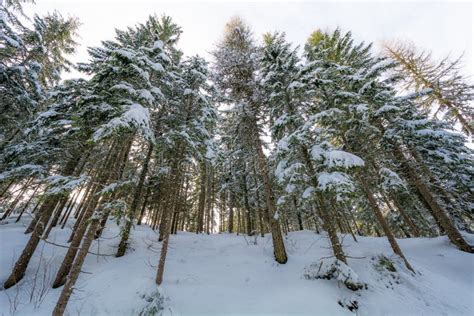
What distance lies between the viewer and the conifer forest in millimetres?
6574

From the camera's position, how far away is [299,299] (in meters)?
6.45

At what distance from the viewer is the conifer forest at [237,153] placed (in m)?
6.57

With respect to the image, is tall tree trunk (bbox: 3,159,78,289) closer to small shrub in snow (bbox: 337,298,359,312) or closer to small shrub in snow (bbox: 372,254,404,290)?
small shrub in snow (bbox: 337,298,359,312)

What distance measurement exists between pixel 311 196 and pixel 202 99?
6.46m

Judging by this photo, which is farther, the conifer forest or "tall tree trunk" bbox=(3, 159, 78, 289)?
"tall tree trunk" bbox=(3, 159, 78, 289)

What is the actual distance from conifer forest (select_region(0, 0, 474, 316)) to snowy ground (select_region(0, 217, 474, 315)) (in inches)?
2.6

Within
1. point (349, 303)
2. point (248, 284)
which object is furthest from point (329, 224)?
point (248, 284)

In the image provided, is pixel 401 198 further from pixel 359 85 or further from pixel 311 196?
pixel 311 196

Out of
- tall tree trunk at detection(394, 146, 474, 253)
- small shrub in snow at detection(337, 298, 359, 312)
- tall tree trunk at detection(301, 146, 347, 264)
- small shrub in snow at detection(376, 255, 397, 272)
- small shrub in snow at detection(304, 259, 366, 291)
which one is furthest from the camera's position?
tall tree trunk at detection(394, 146, 474, 253)

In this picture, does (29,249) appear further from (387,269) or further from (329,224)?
(387,269)

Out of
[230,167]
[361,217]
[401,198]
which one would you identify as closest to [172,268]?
[230,167]

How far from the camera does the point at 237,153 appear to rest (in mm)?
12805

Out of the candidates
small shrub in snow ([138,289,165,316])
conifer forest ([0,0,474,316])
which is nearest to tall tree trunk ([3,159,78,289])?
conifer forest ([0,0,474,316])

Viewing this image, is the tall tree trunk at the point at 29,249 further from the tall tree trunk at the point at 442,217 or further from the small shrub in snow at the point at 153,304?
the tall tree trunk at the point at 442,217
